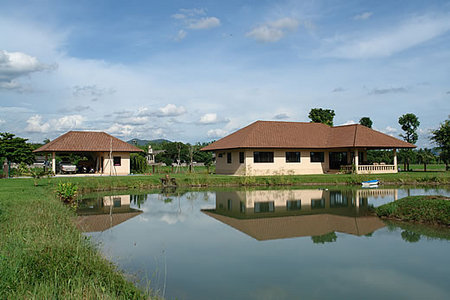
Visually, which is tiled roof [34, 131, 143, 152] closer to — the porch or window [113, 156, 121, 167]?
window [113, 156, 121, 167]

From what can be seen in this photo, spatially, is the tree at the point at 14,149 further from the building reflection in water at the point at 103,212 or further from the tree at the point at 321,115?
the tree at the point at 321,115

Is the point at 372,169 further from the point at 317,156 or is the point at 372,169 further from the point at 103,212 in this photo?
the point at 103,212

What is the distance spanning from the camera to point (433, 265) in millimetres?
7727

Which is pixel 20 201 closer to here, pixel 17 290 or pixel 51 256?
pixel 51 256

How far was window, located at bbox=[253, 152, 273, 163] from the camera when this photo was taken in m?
30.3

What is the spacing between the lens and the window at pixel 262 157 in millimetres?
30284

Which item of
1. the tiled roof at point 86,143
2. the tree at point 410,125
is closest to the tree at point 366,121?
the tree at point 410,125

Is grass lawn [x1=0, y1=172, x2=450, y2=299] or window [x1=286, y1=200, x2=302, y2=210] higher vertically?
grass lawn [x1=0, y1=172, x2=450, y2=299]

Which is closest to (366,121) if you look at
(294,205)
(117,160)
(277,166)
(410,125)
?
(410,125)

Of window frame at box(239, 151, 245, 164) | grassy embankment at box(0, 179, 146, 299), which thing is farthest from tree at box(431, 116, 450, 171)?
grassy embankment at box(0, 179, 146, 299)

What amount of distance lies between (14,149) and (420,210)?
124 ft

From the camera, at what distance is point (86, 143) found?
3238 cm

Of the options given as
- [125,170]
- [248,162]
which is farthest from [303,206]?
[125,170]

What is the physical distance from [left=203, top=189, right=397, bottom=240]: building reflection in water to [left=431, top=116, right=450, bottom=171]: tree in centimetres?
1719
